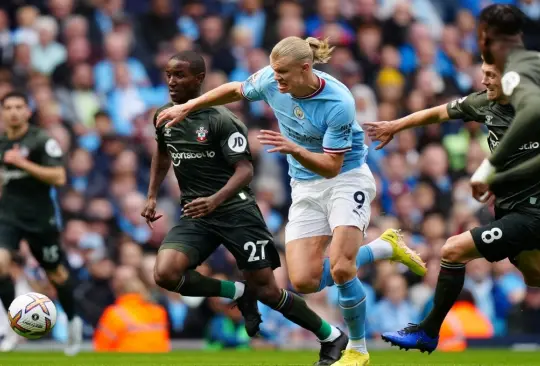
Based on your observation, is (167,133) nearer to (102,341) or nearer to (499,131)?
(499,131)

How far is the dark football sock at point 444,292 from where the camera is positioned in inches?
356

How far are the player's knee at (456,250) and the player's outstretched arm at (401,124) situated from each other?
1.01m

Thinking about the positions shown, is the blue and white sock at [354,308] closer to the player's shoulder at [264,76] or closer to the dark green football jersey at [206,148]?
the dark green football jersey at [206,148]

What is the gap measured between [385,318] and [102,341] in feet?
12.0

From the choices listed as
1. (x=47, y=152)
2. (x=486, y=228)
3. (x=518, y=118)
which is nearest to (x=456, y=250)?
(x=486, y=228)

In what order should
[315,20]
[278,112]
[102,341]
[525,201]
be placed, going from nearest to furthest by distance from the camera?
[525,201] < [278,112] < [102,341] < [315,20]

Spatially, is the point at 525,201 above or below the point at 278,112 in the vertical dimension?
below

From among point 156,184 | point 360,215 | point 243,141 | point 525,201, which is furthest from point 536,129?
point 156,184

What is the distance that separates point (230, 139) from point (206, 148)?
0.24 metres

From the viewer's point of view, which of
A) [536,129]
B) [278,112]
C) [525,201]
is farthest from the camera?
[278,112]

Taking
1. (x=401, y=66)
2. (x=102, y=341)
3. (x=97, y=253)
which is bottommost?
(x=102, y=341)

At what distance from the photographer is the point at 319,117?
367 inches

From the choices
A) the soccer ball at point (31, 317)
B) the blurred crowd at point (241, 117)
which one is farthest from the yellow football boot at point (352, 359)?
the blurred crowd at point (241, 117)

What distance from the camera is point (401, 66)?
19.0 metres
